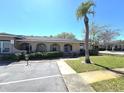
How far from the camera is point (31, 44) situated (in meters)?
24.3

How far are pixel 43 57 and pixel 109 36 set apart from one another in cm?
3255

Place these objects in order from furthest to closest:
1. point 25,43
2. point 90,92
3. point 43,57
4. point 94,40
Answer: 1. point 94,40
2. point 25,43
3. point 43,57
4. point 90,92

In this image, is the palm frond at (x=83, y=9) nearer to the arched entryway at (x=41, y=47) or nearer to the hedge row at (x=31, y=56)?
the hedge row at (x=31, y=56)

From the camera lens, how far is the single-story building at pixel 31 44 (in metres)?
21.8

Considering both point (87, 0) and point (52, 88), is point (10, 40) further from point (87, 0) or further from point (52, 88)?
point (52, 88)

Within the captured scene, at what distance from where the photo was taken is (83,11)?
13.7 m

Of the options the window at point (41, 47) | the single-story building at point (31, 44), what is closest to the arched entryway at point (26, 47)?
the single-story building at point (31, 44)

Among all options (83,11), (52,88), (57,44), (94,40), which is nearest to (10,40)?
(57,44)

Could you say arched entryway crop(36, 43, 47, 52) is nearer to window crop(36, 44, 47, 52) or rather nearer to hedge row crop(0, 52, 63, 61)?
window crop(36, 44, 47, 52)

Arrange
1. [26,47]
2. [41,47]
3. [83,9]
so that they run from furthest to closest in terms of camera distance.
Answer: [41,47] → [26,47] → [83,9]

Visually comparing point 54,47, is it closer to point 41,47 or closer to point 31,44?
point 41,47

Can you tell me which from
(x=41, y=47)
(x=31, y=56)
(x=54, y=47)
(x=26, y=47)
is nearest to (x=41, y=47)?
(x=41, y=47)

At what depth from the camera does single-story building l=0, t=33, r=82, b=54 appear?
21.8 metres

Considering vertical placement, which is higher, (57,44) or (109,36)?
(109,36)
